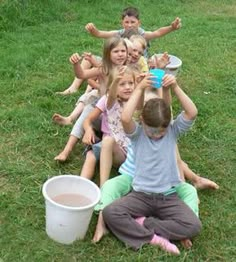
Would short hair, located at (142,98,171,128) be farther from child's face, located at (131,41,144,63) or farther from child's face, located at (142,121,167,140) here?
child's face, located at (131,41,144,63)

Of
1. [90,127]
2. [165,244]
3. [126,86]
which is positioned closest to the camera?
[165,244]

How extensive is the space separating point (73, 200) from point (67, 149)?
2.24 feet

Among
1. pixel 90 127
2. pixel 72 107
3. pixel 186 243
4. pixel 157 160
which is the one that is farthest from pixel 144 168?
pixel 72 107

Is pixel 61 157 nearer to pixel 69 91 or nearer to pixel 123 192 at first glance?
pixel 123 192

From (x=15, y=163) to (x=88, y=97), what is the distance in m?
0.75

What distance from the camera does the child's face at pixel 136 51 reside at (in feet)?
12.5

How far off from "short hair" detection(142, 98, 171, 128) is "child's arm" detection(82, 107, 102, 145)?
644 millimetres

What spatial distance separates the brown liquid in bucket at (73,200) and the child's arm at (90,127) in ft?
1.79

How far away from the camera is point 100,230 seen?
2.75m

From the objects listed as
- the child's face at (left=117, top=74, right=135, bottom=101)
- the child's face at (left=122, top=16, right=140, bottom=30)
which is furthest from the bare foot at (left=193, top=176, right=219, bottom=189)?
the child's face at (left=122, top=16, right=140, bottom=30)

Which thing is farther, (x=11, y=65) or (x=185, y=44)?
(x=185, y=44)

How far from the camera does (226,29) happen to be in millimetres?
A: 6703

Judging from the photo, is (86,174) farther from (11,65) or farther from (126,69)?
(11,65)

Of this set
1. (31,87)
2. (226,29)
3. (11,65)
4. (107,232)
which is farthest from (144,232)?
(226,29)
